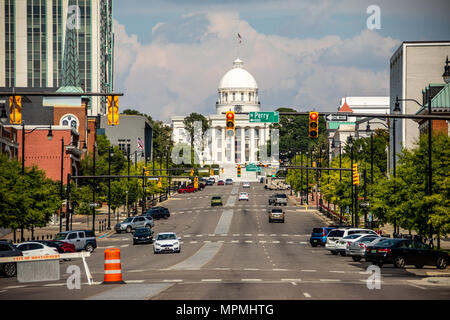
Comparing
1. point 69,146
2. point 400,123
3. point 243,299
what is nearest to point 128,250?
point 243,299

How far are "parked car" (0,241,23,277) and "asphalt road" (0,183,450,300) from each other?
5.55 feet

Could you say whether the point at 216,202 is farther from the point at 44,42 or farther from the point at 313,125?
the point at 313,125

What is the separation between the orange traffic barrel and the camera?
25172mm

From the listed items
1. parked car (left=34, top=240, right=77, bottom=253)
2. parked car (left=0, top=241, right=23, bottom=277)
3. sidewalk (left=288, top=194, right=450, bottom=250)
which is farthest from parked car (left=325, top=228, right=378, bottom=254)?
parked car (left=0, top=241, right=23, bottom=277)

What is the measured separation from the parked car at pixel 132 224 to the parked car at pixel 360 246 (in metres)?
35.7

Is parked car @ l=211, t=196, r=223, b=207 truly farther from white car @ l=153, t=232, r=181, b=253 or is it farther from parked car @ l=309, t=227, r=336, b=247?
white car @ l=153, t=232, r=181, b=253

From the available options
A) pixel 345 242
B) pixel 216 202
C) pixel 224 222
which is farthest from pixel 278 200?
pixel 345 242

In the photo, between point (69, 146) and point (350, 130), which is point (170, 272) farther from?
point (350, 130)

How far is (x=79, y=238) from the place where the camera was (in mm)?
53969

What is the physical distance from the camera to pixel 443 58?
337 feet

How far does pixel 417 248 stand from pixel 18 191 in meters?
27.7

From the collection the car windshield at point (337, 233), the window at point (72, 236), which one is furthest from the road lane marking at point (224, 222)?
the car windshield at point (337, 233)
